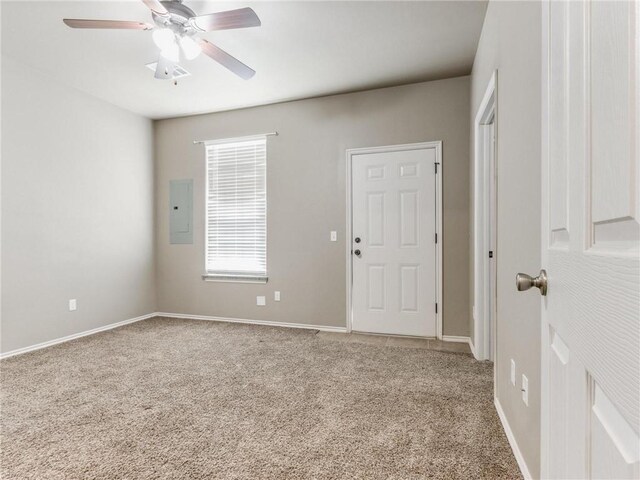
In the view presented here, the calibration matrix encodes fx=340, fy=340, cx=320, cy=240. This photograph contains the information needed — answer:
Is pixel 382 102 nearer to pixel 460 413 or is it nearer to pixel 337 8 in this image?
pixel 337 8

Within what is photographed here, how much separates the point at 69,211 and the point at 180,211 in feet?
4.31

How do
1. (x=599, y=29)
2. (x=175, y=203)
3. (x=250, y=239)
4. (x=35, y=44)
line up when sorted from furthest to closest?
(x=175, y=203) → (x=250, y=239) → (x=35, y=44) → (x=599, y=29)

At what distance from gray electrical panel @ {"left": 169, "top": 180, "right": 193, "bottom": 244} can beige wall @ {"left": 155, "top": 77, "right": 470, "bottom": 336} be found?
3.8 inches

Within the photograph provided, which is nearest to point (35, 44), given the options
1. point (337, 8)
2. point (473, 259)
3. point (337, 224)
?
point (337, 8)

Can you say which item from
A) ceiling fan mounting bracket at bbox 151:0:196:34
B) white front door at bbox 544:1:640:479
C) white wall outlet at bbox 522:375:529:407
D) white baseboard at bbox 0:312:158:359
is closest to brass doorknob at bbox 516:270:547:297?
white front door at bbox 544:1:640:479

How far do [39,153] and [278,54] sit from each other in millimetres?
2658

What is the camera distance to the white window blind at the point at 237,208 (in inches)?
176

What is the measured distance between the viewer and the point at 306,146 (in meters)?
4.18

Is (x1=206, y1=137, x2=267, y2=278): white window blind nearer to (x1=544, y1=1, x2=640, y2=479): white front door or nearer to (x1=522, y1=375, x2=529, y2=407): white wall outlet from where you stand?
(x1=522, y1=375, x2=529, y2=407): white wall outlet

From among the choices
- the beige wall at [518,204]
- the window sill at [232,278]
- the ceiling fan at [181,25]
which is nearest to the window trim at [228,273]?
the window sill at [232,278]

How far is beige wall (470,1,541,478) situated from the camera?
4.68ft

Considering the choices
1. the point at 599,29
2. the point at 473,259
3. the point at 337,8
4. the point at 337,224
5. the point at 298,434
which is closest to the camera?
the point at 599,29

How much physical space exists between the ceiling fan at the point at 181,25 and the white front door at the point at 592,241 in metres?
1.86

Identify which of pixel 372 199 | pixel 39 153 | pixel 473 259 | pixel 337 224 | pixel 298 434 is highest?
pixel 39 153
